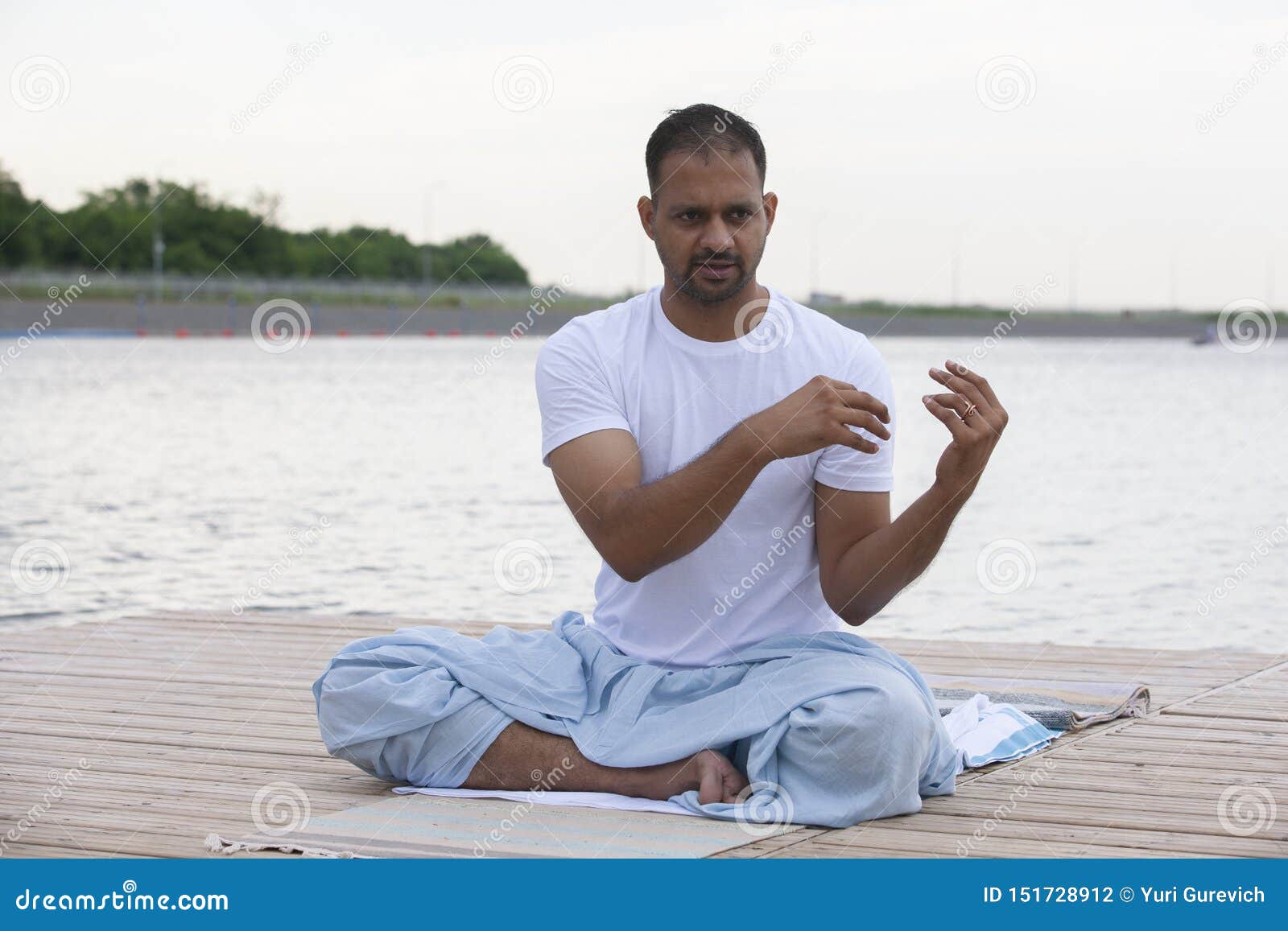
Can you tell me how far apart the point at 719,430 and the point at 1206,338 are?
344 feet

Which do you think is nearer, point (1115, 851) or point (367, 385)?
point (1115, 851)

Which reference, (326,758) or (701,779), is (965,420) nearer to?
(701,779)

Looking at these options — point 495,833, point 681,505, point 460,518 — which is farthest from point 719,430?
point 460,518

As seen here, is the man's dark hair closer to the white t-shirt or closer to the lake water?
the white t-shirt

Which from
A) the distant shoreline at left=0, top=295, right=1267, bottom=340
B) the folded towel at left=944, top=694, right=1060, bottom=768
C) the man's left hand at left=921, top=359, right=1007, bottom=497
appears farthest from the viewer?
the distant shoreline at left=0, top=295, right=1267, bottom=340

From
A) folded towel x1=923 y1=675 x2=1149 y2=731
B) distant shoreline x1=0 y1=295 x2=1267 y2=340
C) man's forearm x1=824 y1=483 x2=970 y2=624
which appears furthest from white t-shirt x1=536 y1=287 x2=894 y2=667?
distant shoreline x1=0 y1=295 x2=1267 y2=340

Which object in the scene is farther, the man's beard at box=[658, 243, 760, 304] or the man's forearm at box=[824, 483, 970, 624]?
the man's beard at box=[658, 243, 760, 304]

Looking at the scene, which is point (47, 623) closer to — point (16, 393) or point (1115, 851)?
point (1115, 851)

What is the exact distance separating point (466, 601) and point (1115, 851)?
5.74m

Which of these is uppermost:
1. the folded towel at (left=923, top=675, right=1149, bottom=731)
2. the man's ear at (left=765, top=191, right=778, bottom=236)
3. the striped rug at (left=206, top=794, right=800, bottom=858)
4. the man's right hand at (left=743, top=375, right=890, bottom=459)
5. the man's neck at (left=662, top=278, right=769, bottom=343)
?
the man's ear at (left=765, top=191, right=778, bottom=236)

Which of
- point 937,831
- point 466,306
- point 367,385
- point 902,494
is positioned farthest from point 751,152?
point 466,306

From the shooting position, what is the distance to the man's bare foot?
3506mm

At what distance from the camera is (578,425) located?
3.65 metres

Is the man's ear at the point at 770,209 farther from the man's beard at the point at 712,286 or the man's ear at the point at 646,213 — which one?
the man's ear at the point at 646,213
